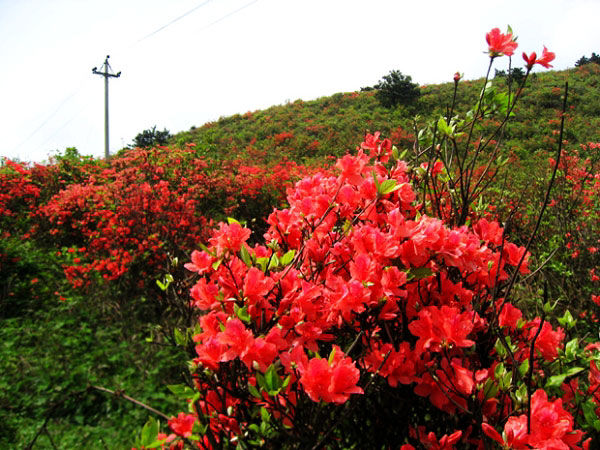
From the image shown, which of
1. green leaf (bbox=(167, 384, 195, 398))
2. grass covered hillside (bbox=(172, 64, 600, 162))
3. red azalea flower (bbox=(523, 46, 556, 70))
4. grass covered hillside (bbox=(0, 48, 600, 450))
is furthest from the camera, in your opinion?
grass covered hillside (bbox=(172, 64, 600, 162))

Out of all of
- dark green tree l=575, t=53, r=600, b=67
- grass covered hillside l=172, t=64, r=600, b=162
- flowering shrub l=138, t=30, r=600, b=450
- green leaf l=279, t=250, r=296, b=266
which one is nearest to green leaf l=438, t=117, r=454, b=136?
flowering shrub l=138, t=30, r=600, b=450

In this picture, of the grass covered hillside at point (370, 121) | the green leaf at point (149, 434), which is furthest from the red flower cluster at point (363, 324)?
the grass covered hillside at point (370, 121)

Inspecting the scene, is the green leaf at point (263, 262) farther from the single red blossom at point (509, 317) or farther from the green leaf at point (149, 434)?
the single red blossom at point (509, 317)

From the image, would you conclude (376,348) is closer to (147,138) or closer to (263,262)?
(263,262)

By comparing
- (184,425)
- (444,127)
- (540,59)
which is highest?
(540,59)

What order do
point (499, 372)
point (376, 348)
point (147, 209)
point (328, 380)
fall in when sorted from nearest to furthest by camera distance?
point (328, 380) → point (499, 372) → point (376, 348) → point (147, 209)

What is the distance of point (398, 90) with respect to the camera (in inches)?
789

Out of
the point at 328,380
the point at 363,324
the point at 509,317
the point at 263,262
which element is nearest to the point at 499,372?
the point at 509,317

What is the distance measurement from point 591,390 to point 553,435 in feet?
1.70

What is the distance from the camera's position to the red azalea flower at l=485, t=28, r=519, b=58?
51.0 inches

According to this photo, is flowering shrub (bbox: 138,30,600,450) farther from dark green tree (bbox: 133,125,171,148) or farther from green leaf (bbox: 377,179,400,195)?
dark green tree (bbox: 133,125,171,148)

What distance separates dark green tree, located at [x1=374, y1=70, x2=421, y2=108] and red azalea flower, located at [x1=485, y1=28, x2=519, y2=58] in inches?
788

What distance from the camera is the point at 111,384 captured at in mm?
3090

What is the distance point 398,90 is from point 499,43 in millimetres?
20439
